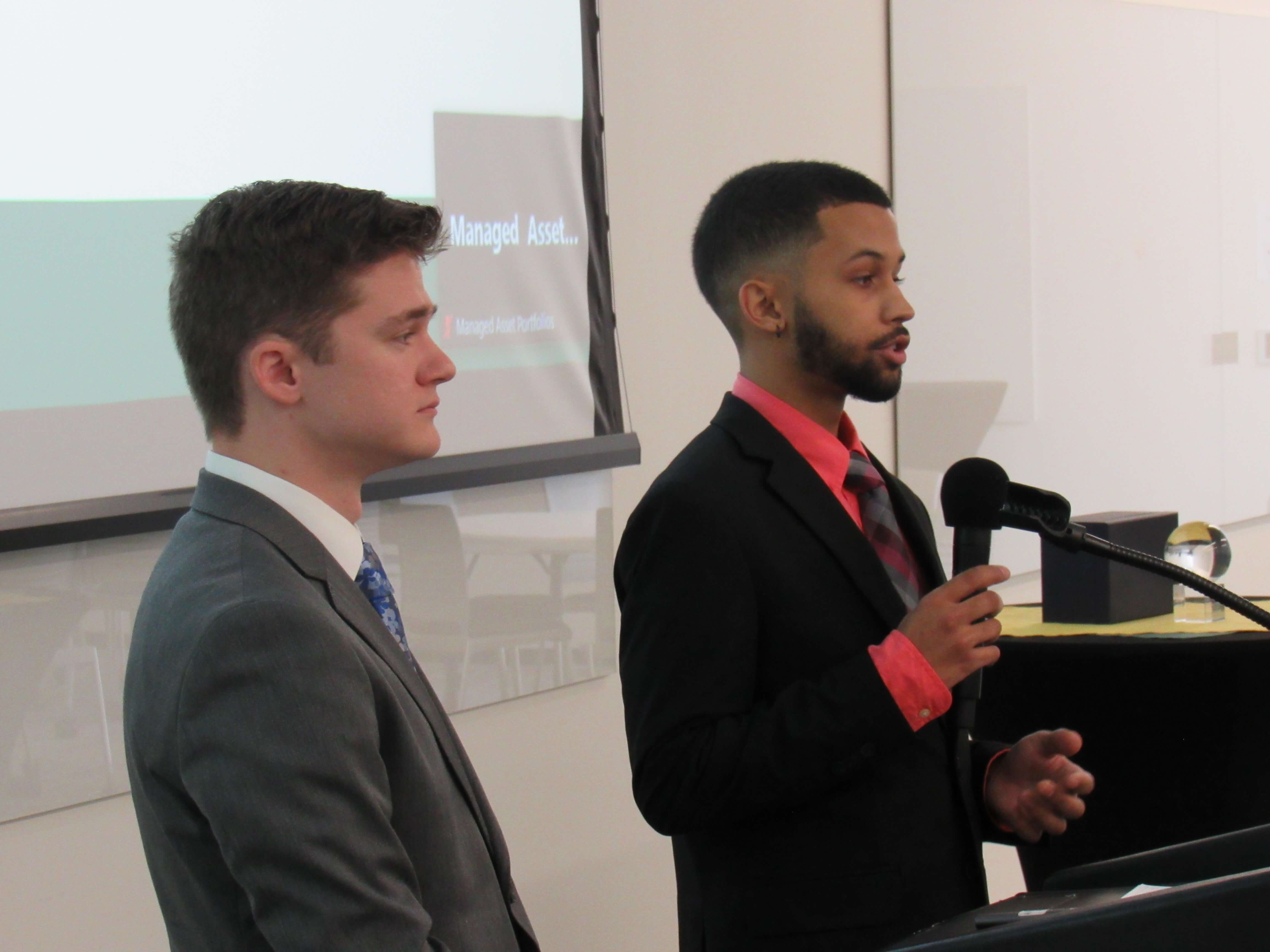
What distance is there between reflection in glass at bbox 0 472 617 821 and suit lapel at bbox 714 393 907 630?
3.25 ft

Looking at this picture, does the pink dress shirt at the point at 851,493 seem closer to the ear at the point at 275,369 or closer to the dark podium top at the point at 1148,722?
the ear at the point at 275,369

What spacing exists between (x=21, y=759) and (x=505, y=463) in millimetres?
998

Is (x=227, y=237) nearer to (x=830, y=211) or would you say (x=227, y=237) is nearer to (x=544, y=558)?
(x=830, y=211)

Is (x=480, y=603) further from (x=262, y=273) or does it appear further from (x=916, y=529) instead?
(x=262, y=273)

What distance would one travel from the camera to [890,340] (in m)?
1.53

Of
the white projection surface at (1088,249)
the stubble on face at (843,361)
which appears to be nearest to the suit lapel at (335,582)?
the stubble on face at (843,361)

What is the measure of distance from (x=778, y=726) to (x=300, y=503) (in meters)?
0.54

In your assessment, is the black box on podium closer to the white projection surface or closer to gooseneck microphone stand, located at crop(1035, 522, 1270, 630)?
gooseneck microphone stand, located at crop(1035, 522, 1270, 630)

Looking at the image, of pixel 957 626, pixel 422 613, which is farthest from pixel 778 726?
pixel 422 613

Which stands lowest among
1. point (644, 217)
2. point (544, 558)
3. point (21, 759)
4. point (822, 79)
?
point (21, 759)

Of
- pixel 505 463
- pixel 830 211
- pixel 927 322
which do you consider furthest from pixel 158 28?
pixel 927 322

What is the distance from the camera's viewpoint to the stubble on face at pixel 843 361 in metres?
1.52

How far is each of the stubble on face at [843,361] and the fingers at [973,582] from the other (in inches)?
11.0

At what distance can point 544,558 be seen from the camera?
2.68 meters
